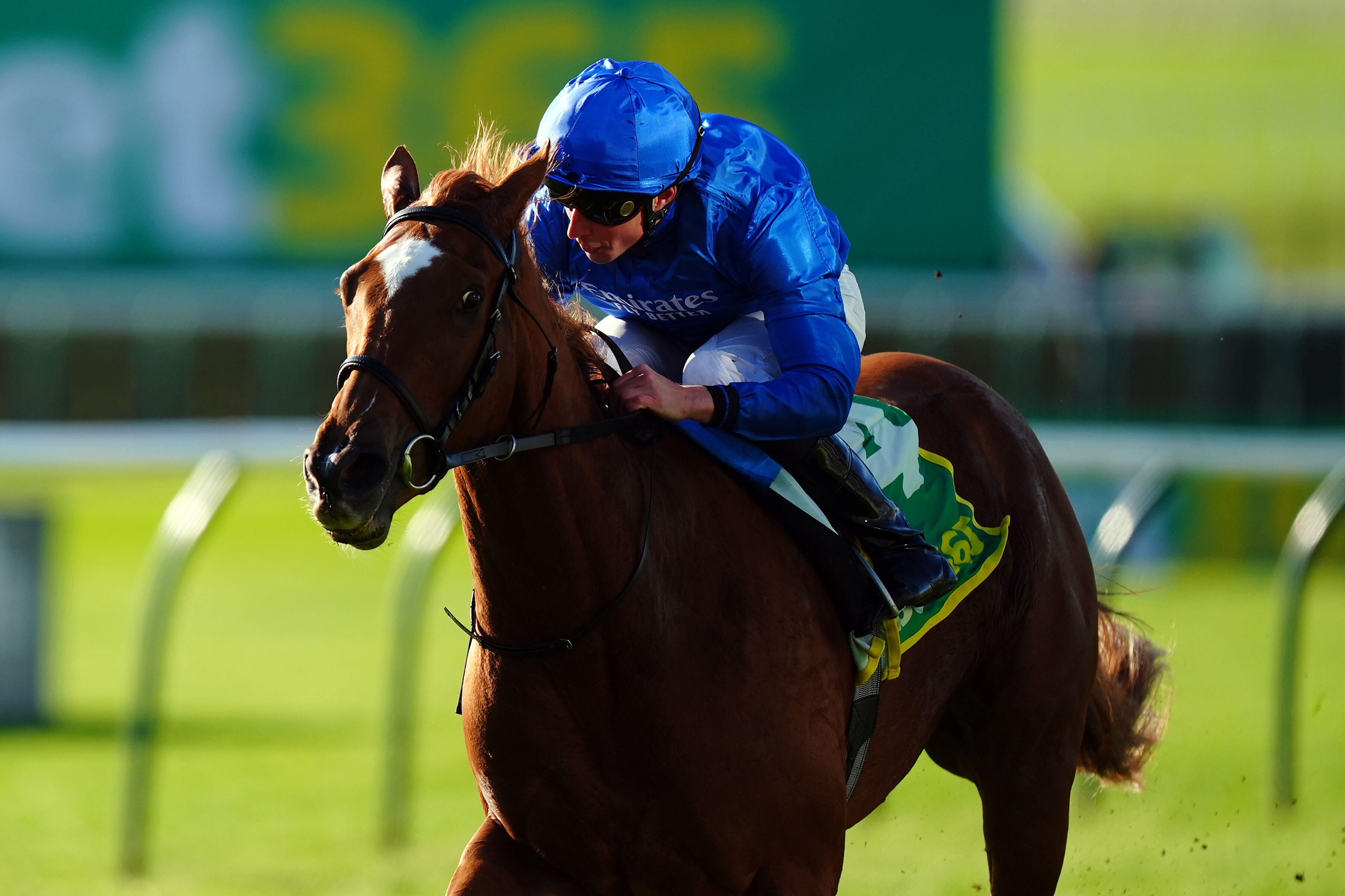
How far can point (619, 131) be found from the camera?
299 centimetres

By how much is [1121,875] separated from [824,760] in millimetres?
Answer: 2677

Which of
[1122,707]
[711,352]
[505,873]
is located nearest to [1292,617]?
[1122,707]

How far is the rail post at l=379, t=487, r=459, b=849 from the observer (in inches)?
221

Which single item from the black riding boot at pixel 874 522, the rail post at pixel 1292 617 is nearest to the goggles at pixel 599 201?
the black riding boot at pixel 874 522

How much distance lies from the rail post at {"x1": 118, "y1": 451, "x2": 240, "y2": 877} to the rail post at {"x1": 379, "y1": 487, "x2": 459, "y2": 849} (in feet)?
2.06

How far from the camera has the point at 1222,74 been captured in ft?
119

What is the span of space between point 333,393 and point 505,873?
9034mm

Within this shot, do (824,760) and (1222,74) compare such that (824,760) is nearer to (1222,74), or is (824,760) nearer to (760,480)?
(760,480)

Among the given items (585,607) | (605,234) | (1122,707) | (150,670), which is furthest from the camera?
(150,670)

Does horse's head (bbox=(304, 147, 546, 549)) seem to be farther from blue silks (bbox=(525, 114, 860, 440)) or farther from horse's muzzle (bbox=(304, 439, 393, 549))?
blue silks (bbox=(525, 114, 860, 440))

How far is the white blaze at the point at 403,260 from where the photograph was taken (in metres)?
2.58

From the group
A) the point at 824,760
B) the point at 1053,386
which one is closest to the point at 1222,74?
the point at 1053,386

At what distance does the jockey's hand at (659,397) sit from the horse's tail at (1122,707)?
1.62 metres

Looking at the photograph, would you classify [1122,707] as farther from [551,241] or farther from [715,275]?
[551,241]
